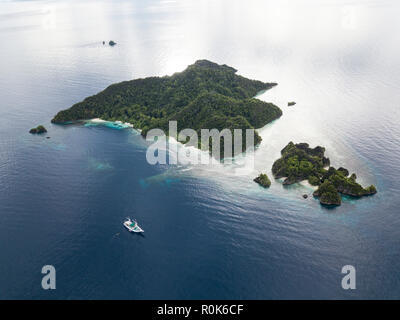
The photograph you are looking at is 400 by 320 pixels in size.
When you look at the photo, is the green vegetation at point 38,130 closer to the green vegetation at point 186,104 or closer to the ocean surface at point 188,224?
the ocean surface at point 188,224

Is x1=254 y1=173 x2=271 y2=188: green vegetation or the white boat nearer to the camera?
the white boat

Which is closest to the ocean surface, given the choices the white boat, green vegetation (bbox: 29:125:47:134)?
the white boat

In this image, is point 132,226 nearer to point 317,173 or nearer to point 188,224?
point 188,224

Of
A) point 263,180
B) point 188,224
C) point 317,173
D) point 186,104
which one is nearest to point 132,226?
point 188,224

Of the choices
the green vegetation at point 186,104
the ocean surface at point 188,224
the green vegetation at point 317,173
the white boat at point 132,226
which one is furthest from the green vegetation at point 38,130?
the green vegetation at point 317,173

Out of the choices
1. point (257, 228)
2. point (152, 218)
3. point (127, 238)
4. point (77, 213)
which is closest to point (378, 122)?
point (257, 228)

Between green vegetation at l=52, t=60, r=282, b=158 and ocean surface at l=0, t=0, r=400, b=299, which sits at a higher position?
green vegetation at l=52, t=60, r=282, b=158

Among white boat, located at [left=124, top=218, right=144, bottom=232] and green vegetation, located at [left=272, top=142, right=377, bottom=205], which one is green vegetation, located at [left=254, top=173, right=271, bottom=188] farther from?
white boat, located at [left=124, top=218, right=144, bottom=232]
